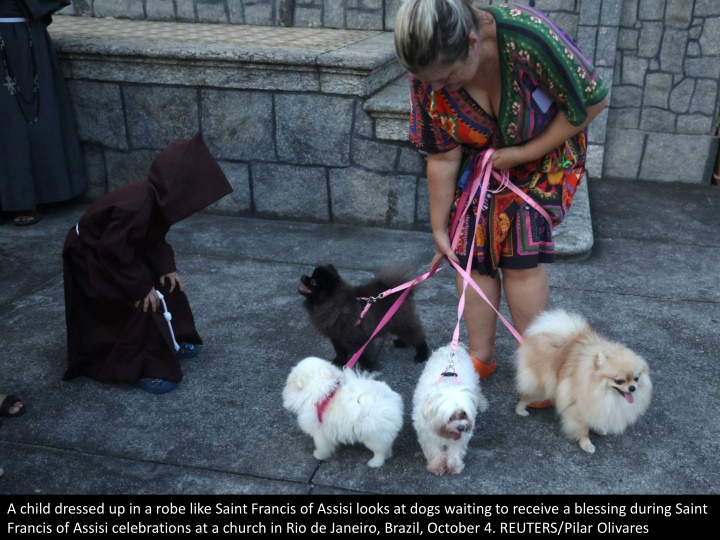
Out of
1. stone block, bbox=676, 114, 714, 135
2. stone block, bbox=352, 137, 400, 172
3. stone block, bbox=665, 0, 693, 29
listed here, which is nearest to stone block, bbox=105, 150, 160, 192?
stone block, bbox=352, 137, 400, 172

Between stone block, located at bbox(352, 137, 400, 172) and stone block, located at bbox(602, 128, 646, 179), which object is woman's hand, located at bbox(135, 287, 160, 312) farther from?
stone block, located at bbox(602, 128, 646, 179)

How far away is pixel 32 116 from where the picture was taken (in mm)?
5305

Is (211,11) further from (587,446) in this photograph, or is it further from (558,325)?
(587,446)

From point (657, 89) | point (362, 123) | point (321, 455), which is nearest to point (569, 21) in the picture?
point (657, 89)

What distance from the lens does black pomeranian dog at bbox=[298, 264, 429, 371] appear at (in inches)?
130

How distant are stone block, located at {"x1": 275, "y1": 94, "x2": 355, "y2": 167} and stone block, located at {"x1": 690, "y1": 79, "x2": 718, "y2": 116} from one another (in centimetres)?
321

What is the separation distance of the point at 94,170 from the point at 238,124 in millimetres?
1425

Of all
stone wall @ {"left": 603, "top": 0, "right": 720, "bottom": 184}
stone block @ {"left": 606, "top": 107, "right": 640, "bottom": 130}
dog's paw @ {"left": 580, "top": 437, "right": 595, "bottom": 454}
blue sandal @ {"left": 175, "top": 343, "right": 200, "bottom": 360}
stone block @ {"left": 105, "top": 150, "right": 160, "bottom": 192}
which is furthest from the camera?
stone block @ {"left": 606, "top": 107, "right": 640, "bottom": 130}

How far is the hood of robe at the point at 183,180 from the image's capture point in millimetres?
3141

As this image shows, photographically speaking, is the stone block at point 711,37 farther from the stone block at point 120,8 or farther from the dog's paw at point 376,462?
the stone block at point 120,8

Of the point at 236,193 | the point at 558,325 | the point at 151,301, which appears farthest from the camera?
the point at 236,193
